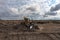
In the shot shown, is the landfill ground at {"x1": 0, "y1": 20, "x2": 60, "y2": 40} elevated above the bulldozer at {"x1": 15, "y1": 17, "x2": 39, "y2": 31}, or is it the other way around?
the bulldozer at {"x1": 15, "y1": 17, "x2": 39, "y2": 31}

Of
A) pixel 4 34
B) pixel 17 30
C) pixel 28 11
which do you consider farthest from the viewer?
pixel 28 11

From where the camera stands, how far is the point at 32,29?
5.37m

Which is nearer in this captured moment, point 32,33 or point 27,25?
point 32,33

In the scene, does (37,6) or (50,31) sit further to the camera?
(37,6)

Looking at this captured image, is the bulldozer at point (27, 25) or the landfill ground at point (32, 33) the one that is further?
the bulldozer at point (27, 25)

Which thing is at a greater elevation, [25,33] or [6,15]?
[6,15]

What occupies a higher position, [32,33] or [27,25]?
[27,25]

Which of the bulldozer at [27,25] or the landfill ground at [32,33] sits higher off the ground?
the bulldozer at [27,25]

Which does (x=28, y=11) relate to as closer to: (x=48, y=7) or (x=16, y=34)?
(x=48, y=7)

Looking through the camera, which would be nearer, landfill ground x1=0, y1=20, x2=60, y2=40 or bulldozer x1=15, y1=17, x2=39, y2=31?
landfill ground x1=0, y1=20, x2=60, y2=40

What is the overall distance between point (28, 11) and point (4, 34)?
1555mm

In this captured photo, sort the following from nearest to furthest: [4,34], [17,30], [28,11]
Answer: [4,34]
[17,30]
[28,11]

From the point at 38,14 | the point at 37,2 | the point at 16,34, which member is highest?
the point at 37,2

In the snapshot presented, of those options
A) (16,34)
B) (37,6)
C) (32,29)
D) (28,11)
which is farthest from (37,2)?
(16,34)
